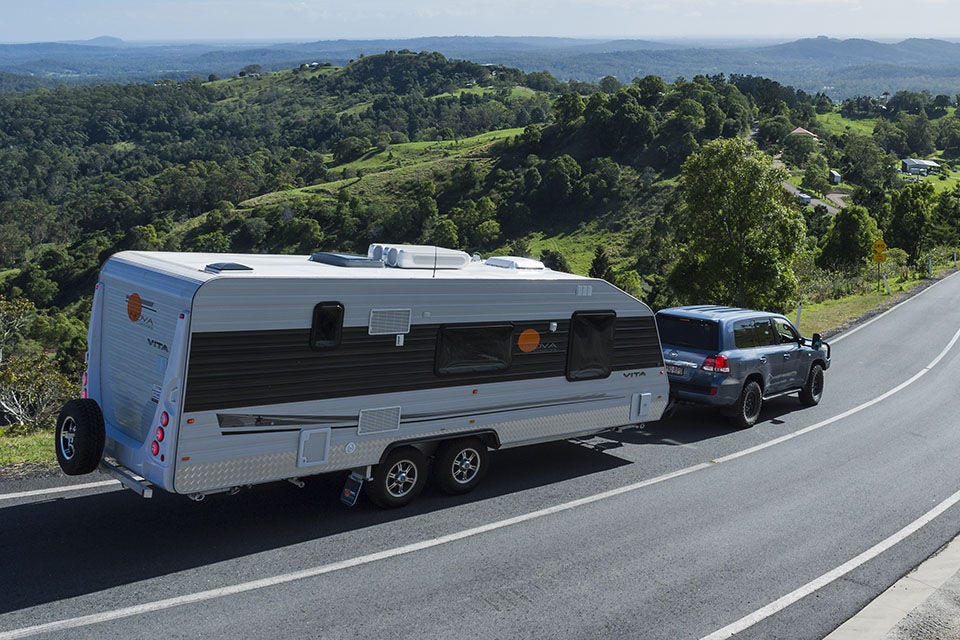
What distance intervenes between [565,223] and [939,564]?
91962mm

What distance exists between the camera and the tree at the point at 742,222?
2095 cm

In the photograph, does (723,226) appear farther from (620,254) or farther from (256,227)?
(256,227)

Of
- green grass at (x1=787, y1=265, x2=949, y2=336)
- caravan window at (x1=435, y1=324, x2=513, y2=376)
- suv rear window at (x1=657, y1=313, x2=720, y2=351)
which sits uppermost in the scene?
caravan window at (x1=435, y1=324, x2=513, y2=376)

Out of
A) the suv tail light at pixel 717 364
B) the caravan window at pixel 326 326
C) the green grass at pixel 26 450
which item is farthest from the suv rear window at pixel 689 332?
the green grass at pixel 26 450

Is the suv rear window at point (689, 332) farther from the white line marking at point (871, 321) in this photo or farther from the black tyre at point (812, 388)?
the white line marking at point (871, 321)

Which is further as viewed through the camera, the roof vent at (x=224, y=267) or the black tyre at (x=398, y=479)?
the black tyre at (x=398, y=479)

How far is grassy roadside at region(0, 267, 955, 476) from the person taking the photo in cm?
945

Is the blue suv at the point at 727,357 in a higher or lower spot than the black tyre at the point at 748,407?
higher

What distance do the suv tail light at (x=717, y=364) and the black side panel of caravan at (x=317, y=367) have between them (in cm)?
395

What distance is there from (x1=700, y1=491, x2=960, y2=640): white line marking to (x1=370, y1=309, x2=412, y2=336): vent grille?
432cm

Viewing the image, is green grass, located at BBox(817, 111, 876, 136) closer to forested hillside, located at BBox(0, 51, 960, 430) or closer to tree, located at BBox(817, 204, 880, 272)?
forested hillside, located at BBox(0, 51, 960, 430)

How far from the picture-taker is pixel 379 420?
884cm

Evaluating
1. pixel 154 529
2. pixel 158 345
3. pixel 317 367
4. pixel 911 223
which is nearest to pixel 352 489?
pixel 317 367

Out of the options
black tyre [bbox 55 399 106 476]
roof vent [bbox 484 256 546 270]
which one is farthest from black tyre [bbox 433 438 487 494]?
black tyre [bbox 55 399 106 476]
